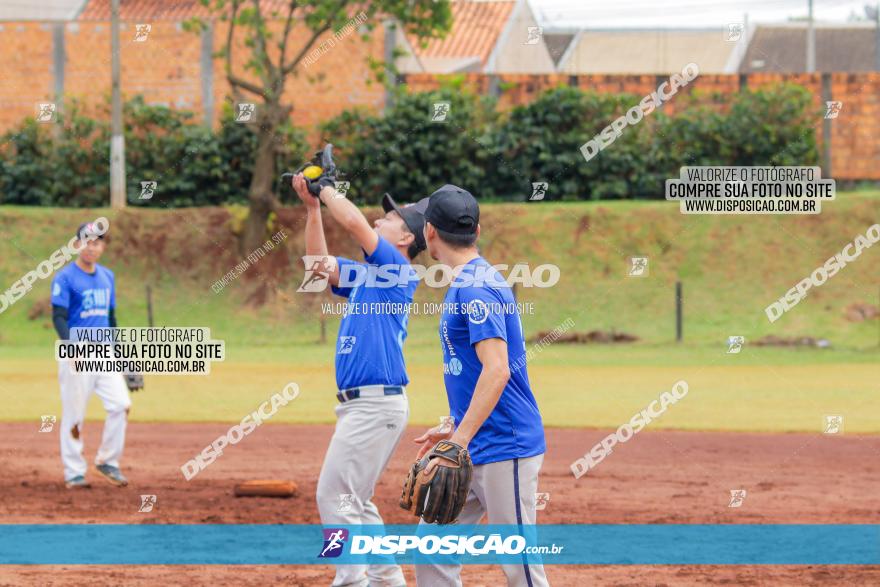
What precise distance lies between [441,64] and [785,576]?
3283cm

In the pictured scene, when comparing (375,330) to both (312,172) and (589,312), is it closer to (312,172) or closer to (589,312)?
(312,172)

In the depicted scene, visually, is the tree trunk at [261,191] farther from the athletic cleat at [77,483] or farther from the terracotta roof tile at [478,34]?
the athletic cleat at [77,483]

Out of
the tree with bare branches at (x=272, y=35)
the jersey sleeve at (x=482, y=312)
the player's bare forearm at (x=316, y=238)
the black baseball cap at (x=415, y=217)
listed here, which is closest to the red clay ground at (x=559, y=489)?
the player's bare forearm at (x=316, y=238)

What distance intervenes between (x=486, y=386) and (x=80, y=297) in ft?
22.6

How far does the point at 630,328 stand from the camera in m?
26.8

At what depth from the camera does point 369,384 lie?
686 cm

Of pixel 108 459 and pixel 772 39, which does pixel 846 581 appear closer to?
pixel 108 459

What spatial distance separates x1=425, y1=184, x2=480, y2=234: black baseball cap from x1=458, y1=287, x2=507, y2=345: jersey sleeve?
31 cm

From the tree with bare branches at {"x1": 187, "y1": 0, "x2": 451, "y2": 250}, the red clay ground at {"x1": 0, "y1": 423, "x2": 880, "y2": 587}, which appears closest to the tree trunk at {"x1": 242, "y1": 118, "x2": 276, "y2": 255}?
the tree with bare branches at {"x1": 187, "y1": 0, "x2": 451, "y2": 250}

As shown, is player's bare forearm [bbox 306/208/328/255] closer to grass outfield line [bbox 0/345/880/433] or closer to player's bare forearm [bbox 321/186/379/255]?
player's bare forearm [bbox 321/186/379/255]

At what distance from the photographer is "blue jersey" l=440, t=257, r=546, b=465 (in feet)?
17.6

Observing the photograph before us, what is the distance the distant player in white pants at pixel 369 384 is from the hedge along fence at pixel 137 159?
24.8m

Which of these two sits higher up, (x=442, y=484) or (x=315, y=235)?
(x=315, y=235)

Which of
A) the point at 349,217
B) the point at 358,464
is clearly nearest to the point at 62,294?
the point at 358,464
